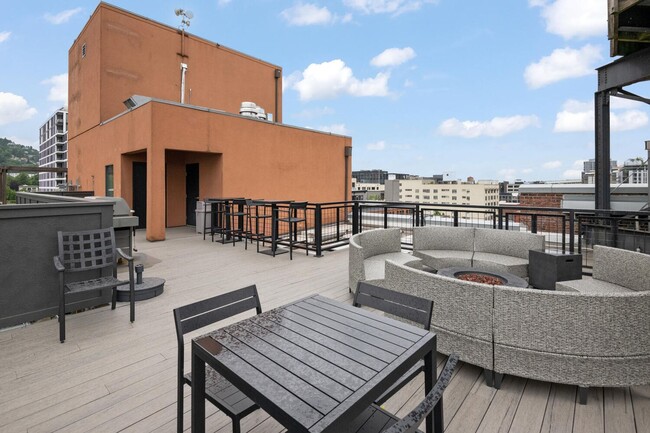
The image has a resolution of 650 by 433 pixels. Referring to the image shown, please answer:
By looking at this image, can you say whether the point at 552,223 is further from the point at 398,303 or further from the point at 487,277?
the point at 398,303

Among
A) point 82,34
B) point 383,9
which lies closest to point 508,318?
point 82,34

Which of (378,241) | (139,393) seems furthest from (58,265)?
(378,241)

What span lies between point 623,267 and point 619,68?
5488mm

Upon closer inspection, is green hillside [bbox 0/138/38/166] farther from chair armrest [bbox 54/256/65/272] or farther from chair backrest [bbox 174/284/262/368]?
chair backrest [bbox 174/284/262/368]

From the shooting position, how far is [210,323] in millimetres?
1689

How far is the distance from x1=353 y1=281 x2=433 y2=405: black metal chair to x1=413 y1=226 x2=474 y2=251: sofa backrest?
11.2 feet

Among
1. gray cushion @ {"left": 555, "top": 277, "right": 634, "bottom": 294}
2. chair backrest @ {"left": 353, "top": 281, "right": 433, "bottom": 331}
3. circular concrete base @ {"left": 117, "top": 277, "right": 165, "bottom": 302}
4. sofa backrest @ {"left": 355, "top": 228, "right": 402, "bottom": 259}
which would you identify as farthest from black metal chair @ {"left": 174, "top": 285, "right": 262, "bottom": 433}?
gray cushion @ {"left": 555, "top": 277, "right": 634, "bottom": 294}

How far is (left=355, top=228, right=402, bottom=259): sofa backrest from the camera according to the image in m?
4.59

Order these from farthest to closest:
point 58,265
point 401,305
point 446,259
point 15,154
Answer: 1. point 15,154
2. point 446,259
3. point 58,265
4. point 401,305

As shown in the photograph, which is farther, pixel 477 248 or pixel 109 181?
pixel 109 181

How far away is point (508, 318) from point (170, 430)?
2225 mm

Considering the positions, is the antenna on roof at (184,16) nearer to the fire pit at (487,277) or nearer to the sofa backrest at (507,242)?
the sofa backrest at (507,242)

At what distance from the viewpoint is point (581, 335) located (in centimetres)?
200

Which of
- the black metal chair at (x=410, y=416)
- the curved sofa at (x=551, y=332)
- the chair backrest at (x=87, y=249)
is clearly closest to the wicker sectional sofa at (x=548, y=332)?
the curved sofa at (x=551, y=332)
